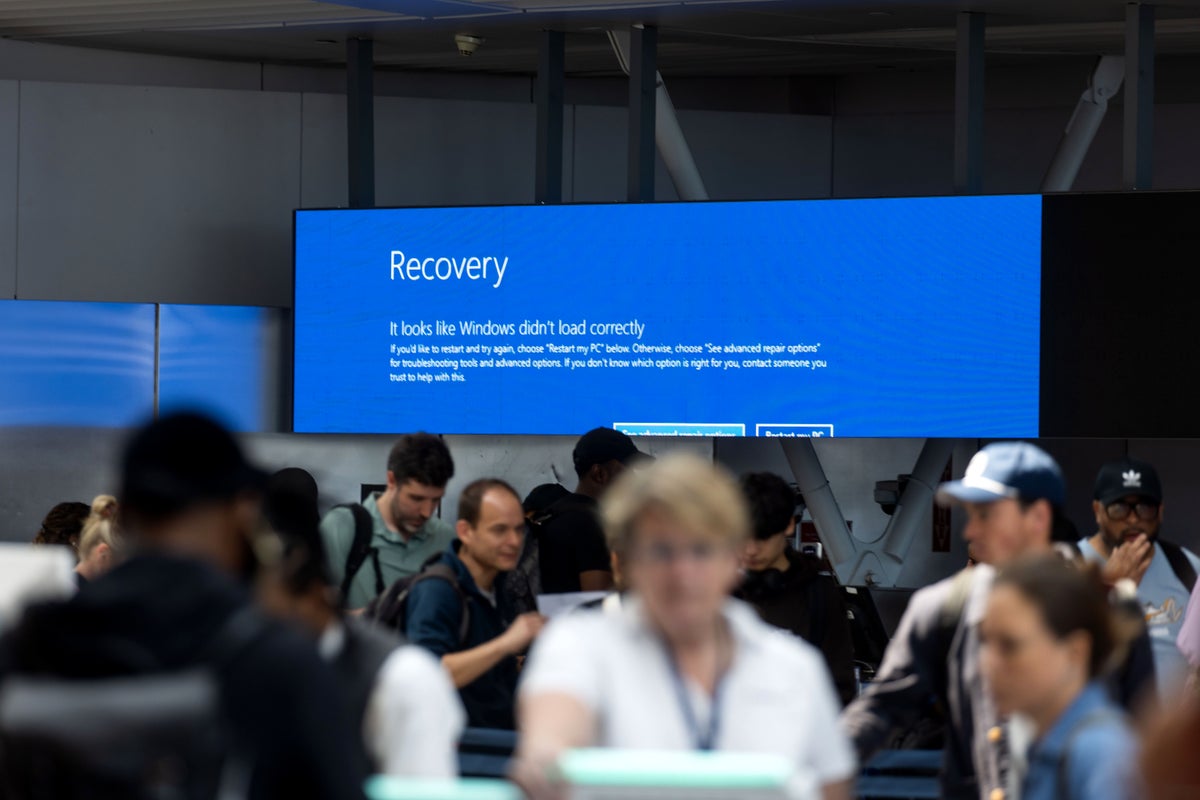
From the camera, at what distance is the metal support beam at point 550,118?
10281 millimetres

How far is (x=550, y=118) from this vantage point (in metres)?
10.4

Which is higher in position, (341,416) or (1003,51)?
(1003,51)

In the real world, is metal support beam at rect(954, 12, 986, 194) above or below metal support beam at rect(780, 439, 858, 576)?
above

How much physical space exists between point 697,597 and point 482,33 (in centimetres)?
855

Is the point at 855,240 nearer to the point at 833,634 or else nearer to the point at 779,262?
the point at 779,262

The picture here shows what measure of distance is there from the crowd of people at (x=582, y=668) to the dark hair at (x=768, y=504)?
82 centimetres

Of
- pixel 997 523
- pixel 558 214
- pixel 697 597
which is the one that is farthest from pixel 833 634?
pixel 558 214

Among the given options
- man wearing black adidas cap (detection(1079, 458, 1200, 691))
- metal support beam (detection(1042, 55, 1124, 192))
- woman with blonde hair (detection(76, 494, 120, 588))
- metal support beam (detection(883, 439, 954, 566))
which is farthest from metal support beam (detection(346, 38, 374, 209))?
man wearing black adidas cap (detection(1079, 458, 1200, 691))

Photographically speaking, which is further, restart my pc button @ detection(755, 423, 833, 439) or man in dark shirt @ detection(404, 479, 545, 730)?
restart my pc button @ detection(755, 423, 833, 439)

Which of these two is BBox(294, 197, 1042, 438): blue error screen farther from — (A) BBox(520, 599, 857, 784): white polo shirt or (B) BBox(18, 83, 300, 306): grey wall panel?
(A) BBox(520, 599, 857, 784): white polo shirt

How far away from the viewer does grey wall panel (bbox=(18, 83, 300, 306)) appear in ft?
A: 35.4

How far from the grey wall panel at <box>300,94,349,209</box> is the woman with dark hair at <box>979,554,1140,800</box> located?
936 centimetres

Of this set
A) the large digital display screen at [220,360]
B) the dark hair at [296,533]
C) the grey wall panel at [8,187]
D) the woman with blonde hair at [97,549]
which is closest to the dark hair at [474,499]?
the woman with blonde hair at [97,549]

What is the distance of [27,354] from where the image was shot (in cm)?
1018
